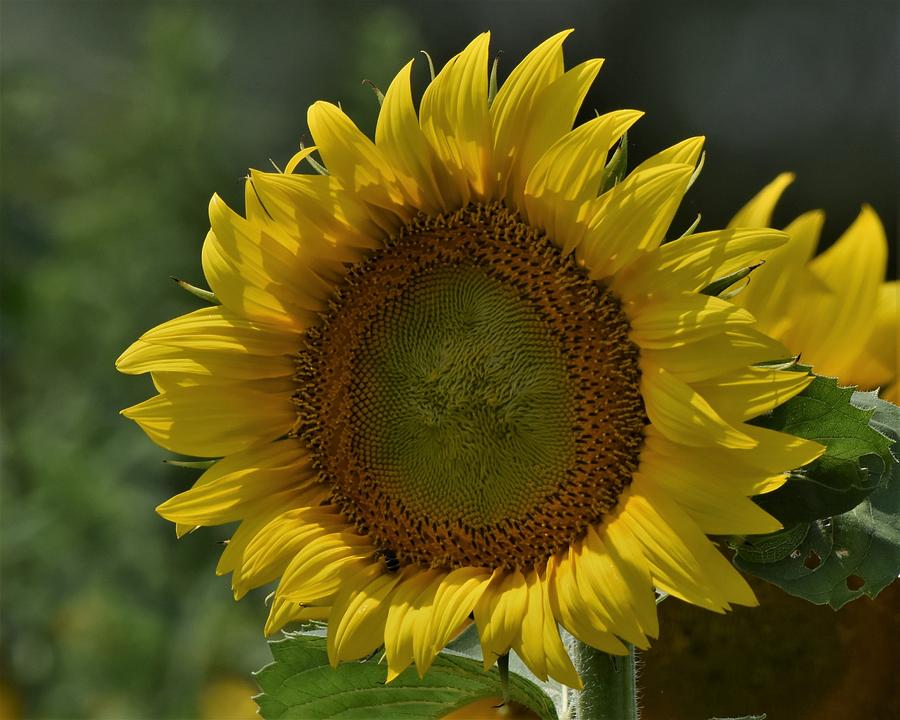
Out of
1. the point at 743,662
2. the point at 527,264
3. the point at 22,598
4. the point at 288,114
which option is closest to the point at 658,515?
the point at 527,264

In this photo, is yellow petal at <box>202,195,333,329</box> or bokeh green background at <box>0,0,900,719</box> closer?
yellow petal at <box>202,195,333,329</box>

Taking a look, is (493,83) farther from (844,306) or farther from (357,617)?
(844,306)

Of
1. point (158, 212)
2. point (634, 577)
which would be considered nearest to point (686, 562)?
point (634, 577)

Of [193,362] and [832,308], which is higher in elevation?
[193,362]

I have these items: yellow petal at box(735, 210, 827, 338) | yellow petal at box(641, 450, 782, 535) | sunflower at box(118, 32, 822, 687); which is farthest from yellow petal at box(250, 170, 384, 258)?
yellow petal at box(735, 210, 827, 338)

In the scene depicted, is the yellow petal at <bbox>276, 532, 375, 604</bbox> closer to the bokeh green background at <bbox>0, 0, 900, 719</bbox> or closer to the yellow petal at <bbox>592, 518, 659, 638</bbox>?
the yellow petal at <bbox>592, 518, 659, 638</bbox>

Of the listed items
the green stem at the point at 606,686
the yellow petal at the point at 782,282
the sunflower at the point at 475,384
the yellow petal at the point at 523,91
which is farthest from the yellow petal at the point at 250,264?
the yellow petal at the point at 782,282

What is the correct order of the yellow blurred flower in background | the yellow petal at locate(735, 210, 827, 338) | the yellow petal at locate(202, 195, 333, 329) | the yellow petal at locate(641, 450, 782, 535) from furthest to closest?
1. the yellow blurred flower in background
2. the yellow petal at locate(735, 210, 827, 338)
3. the yellow petal at locate(202, 195, 333, 329)
4. the yellow petal at locate(641, 450, 782, 535)
